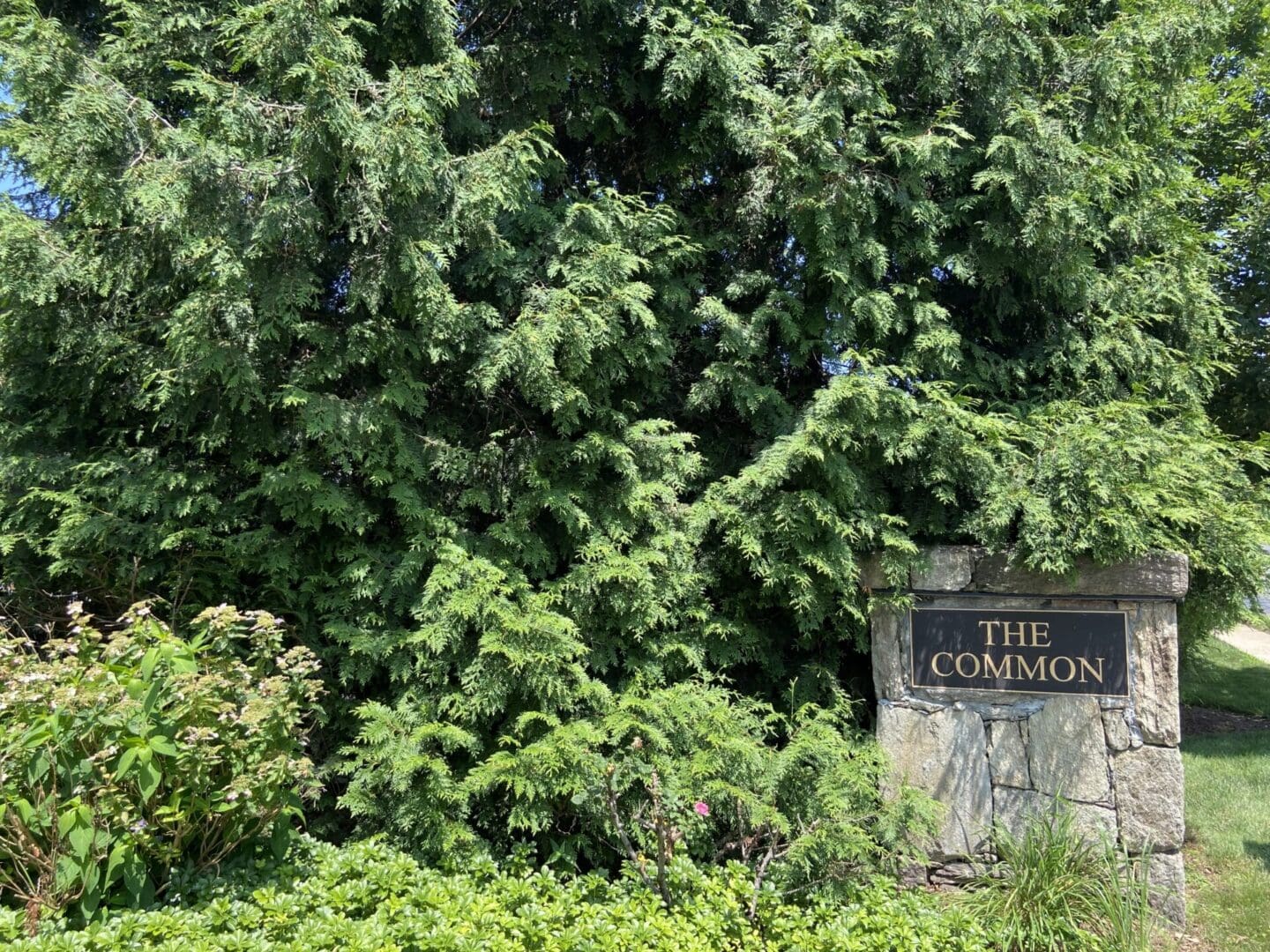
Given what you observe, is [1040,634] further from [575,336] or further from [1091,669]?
[575,336]

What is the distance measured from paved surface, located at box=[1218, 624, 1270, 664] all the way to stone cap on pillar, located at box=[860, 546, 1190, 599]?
27.2 ft

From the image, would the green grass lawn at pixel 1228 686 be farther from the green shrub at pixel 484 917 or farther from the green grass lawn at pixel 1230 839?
the green shrub at pixel 484 917

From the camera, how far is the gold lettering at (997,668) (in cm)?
358

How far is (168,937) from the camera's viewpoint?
2336mm

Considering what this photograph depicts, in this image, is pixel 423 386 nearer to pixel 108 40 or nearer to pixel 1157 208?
pixel 108 40

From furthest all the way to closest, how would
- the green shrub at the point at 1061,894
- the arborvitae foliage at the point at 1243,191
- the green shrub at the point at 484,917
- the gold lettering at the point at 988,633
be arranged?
the arborvitae foliage at the point at 1243,191, the gold lettering at the point at 988,633, the green shrub at the point at 1061,894, the green shrub at the point at 484,917

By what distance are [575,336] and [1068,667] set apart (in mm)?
2698

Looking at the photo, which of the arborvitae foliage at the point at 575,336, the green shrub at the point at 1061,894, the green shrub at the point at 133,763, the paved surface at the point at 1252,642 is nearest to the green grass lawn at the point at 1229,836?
the green shrub at the point at 1061,894

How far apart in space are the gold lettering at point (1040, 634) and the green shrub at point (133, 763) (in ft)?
10.4

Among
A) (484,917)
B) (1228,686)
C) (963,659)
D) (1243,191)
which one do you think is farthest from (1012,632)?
(1228,686)

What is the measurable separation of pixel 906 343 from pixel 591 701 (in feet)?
8.15

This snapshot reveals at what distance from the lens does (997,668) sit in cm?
359

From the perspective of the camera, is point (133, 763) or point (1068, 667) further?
point (1068, 667)

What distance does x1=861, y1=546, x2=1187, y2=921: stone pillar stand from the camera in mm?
3363
